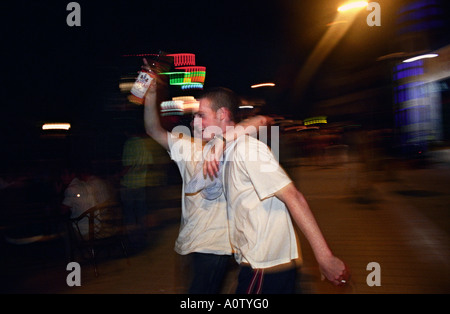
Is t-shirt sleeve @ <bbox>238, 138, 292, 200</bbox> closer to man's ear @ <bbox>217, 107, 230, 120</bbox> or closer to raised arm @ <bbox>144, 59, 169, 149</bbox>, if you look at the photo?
man's ear @ <bbox>217, 107, 230, 120</bbox>

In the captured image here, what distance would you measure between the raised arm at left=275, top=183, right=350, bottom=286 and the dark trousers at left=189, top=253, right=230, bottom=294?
0.78m

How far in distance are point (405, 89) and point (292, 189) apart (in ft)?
63.6

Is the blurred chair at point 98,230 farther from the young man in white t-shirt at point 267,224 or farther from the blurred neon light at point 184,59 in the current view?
the blurred neon light at point 184,59

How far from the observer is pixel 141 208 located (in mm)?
6355

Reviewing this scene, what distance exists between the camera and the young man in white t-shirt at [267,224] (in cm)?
188

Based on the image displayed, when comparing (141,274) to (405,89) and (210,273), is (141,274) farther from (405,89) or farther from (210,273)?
(405,89)

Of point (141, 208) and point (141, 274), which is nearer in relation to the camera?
point (141, 274)

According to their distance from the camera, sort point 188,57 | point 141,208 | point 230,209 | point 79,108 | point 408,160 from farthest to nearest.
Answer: point 408,160 < point 188,57 < point 79,108 < point 141,208 < point 230,209

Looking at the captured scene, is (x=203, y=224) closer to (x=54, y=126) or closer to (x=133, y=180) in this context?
(x=133, y=180)

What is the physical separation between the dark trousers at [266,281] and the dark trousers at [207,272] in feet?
1.44

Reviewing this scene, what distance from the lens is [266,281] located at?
6.38 ft

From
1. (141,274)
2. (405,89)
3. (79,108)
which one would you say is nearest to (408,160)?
(405,89)

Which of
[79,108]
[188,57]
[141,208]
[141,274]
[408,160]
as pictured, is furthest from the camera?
[408,160]

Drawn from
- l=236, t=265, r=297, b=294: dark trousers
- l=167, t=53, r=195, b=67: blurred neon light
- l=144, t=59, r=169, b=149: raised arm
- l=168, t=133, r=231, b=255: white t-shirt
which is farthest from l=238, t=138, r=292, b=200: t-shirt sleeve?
l=167, t=53, r=195, b=67: blurred neon light
